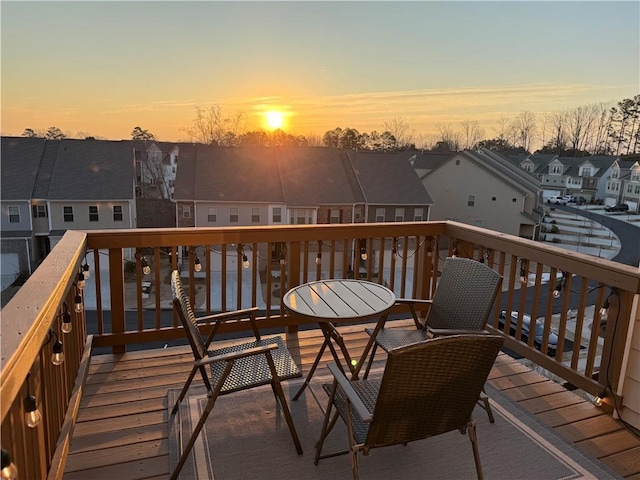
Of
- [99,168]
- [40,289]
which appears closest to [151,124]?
[99,168]

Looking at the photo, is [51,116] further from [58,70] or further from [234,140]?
[234,140]

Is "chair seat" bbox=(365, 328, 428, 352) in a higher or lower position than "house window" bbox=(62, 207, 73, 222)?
higher

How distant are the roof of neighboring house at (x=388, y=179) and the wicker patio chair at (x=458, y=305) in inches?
479

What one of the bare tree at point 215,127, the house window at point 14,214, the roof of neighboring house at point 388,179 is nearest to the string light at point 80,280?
the house window at point 14,214

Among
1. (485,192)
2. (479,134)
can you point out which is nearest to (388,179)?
(479,134)

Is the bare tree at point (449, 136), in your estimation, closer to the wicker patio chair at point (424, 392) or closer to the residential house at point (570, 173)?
the residential house at point (570, 173)

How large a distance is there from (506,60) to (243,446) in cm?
825

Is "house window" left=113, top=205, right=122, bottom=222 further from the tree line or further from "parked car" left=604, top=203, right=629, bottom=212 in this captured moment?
"parked car" left=604, top=203, right=629, bottom=212

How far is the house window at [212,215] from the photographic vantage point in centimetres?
1348

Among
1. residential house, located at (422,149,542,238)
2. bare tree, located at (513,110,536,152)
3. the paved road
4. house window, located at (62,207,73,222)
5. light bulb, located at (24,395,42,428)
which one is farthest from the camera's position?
house window, located at (62,207,73,222)

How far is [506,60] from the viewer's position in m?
8.02

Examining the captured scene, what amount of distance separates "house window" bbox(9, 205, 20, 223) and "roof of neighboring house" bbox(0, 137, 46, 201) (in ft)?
0.94

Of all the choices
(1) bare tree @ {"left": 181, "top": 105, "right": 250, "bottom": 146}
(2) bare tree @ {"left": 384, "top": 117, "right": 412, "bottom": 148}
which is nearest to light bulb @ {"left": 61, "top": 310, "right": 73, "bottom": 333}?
(1) bare tree @ {"left": 181, "top": 105, "right": 250, "bottom": 146}

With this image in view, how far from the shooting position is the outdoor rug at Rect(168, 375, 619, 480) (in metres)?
2.16
